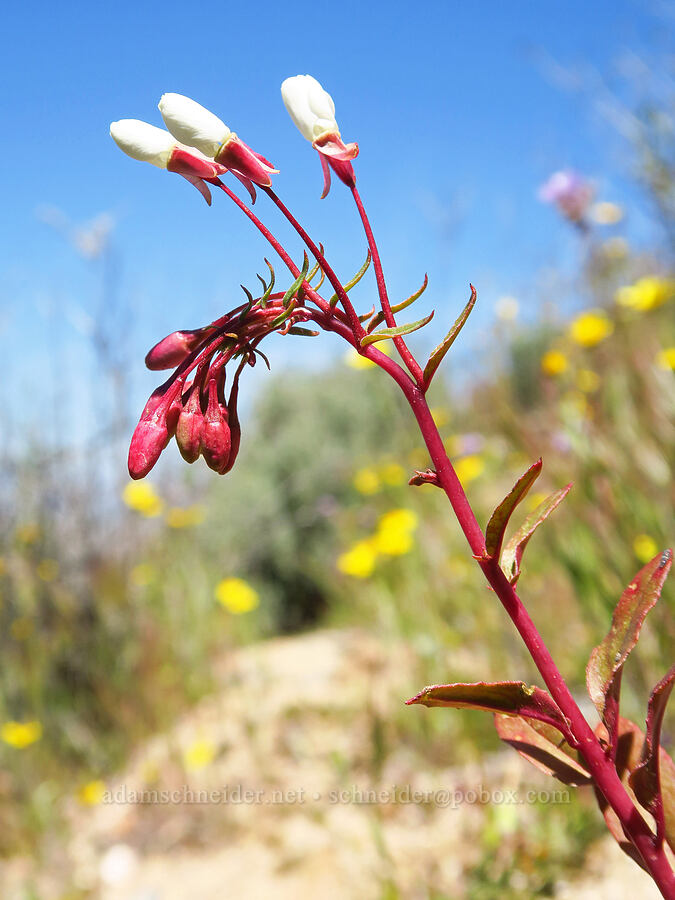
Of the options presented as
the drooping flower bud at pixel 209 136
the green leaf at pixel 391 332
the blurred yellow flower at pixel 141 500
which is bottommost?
the green leaf at pixel 391 332

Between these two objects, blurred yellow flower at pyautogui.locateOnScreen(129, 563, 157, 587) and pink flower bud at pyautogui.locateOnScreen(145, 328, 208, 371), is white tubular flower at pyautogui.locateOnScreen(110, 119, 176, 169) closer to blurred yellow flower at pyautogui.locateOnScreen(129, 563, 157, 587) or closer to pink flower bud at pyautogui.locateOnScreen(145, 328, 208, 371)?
pink flower bud at pyautogui.locateOnScreen(145, 328, 208, 371)

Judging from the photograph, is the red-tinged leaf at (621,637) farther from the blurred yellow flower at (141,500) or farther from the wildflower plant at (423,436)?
the blurred yellow flower at (141,500)

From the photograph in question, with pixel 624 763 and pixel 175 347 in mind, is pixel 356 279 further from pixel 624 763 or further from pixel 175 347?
pixel 624 763

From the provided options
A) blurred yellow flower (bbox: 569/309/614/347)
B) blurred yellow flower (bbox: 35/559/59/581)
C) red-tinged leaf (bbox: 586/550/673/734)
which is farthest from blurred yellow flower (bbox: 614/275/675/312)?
blurred yellow flower (bbox: 35/559/59/581)

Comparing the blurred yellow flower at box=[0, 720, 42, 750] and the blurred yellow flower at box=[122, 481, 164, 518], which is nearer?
the blurred yellow flower at box=[0, 720, 42, 750]

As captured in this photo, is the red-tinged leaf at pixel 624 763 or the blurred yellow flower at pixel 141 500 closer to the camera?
the red-tinged leaf at pixel 624 763

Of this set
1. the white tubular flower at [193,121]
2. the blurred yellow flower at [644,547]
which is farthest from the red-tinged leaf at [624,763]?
the blurred yellow flower at [644,547]

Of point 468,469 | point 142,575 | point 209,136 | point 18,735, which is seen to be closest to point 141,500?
point 142,575
